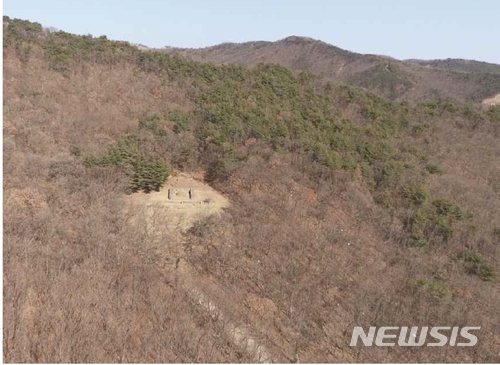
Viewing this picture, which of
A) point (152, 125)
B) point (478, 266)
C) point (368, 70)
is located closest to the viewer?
point (478, 266)

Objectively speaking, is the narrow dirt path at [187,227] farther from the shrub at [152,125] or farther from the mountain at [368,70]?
the mountain at [368,70]

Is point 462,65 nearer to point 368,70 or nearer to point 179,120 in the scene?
point 368,70

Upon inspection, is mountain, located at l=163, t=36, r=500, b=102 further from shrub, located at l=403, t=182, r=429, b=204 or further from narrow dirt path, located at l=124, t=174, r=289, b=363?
narrow dirt path, located at l=124, t=174, r=289, b=363

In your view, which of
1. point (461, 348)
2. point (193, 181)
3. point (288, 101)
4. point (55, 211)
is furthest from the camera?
point (288, 101)

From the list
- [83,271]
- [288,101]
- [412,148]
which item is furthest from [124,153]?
[412,148]

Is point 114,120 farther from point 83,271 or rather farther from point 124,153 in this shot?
point 83,271

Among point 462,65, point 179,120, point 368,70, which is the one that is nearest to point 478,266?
point 179,120

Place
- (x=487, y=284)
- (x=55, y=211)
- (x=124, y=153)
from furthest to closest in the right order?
(x=124, y=153)
(x=487, y=284)
(x=55, y=211)
